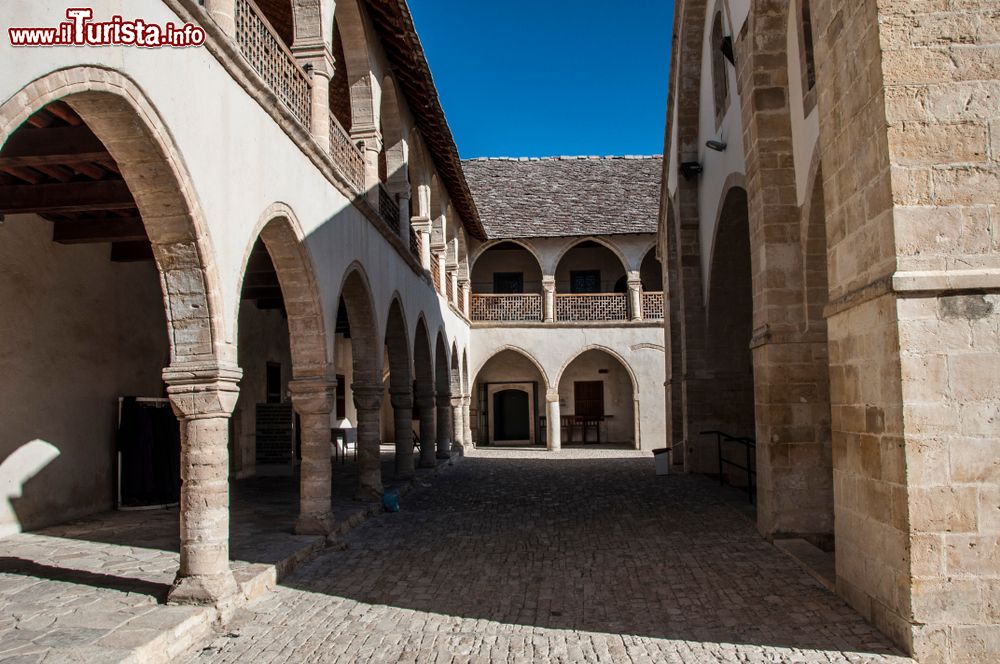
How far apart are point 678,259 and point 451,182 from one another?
588 cm

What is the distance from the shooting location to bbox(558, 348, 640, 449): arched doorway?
26.4 meters

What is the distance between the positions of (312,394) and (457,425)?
13.8 m

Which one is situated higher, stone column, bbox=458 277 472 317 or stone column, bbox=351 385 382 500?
stone column, bbox=458 277 472 317

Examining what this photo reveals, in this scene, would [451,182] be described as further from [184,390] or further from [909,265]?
[909,265]

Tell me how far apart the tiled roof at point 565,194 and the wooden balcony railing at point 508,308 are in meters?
1.97

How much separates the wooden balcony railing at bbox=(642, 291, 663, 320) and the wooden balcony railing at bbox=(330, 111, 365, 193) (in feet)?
47.8

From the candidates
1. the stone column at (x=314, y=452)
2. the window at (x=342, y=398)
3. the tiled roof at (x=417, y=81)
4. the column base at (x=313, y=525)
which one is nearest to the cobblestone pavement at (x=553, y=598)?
the column base at (x=313, y=525)

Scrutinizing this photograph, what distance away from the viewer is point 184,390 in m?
6.05

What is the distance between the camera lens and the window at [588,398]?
26.6 m

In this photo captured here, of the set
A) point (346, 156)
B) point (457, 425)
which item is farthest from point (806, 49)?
point (457, 425)

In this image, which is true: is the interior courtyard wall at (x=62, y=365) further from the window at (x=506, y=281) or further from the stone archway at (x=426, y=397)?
the window at (x=506, y=281)

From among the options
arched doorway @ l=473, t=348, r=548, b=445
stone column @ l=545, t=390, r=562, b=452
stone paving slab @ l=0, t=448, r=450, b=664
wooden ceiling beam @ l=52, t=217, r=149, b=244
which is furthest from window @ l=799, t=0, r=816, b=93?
arched doorway @ l=473, t=348, r=548, b=445

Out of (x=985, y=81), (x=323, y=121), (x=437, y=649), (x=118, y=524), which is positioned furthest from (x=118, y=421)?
(x=985, y=81)

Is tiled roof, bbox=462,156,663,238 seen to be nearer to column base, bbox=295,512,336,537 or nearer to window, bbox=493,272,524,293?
window, bbox=493,272,524,293
